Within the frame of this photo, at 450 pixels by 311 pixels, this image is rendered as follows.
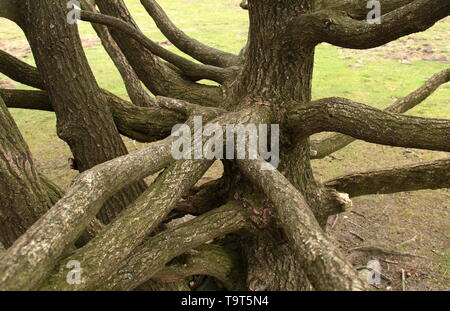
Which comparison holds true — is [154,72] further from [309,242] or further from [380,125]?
[309,242]

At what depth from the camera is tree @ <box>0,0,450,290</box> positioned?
6.02 ft

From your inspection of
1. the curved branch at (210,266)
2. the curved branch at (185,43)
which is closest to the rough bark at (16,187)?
the curved branch at (210,266)

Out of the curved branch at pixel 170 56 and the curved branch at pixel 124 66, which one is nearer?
the curved branch at pixel 170 56

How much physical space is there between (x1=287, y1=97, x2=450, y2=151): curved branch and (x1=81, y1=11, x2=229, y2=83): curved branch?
131cm

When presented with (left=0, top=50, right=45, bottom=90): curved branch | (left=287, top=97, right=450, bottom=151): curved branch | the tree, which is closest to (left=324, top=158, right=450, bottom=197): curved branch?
the tree

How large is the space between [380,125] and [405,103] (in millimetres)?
1641

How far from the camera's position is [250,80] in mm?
2850

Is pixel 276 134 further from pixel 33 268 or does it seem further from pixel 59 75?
pixel 33 268

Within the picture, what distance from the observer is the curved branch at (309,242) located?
5.12 ft

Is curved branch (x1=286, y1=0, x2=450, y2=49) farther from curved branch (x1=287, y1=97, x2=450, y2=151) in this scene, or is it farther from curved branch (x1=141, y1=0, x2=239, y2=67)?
curved branch (x1=141, y1=0, x2=239, y2=67)

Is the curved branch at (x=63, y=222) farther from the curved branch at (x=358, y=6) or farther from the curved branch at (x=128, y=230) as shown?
the curved branch at (x=358, y=6)

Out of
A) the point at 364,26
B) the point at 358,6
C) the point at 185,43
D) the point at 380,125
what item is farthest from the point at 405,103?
the point at 185,43

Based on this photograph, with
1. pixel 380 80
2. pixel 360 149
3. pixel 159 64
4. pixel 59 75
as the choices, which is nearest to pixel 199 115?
pixel 59 75

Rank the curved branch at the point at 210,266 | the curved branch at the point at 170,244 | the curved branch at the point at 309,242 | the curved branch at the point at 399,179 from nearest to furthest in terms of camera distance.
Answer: the curved branch at the point at 309,242 < the curved branch at the point at 170,244 < the curved branch at the point at 210,266 < the curved branch at the point at 399,179
